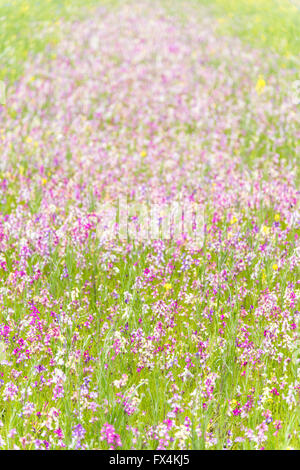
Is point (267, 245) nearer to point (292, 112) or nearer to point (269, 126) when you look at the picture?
point (269, 126)

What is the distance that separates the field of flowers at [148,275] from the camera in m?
3.85

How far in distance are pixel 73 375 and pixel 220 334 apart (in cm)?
135

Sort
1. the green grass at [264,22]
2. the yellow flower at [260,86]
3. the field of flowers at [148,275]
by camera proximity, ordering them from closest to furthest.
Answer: the field of flowers at [148,275] → the yellow flower at [260,86] → the green grass at [264,22]

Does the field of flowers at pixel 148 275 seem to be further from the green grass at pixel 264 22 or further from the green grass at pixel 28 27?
the green grass at pixel 264 22

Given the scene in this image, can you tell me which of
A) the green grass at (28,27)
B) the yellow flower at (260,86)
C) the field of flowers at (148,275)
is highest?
the green grass at (28,27)

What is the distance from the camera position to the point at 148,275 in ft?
17.9

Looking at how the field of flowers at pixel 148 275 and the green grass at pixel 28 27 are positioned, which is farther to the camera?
the green grass at pixel 28 27

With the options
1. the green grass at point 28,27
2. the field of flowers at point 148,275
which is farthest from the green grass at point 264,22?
the field of flowers at point 148,275

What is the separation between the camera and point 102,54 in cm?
1560

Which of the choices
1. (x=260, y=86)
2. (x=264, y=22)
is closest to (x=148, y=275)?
(x=260, y=86)

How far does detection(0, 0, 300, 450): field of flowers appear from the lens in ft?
12.6

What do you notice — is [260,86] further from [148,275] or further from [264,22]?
[148,275]
